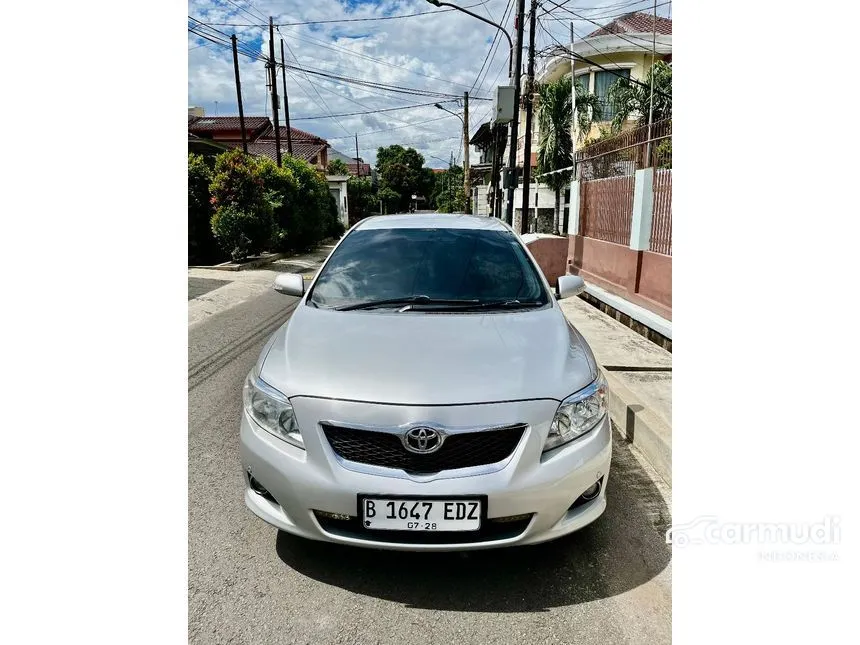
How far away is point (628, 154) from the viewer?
8508 mm

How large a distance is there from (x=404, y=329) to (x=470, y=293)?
0.61 m

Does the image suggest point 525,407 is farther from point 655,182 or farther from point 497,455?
point 655,182

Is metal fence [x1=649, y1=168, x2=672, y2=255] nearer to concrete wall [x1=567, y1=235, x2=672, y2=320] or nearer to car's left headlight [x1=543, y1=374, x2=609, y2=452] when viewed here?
concrete wall [x1=567, y1=235, x2=672, y2=320]

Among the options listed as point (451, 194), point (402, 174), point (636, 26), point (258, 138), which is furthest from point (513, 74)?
point (402, 174)

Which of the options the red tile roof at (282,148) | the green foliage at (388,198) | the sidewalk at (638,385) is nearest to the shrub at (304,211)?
the sidewalk at (638,385)

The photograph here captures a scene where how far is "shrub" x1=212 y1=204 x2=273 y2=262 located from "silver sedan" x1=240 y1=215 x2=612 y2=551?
1216 centimetres

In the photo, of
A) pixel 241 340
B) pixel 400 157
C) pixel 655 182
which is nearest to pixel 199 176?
pixel 241 340

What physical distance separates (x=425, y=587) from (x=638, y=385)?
3.00 m

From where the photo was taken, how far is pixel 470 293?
326 centimetres

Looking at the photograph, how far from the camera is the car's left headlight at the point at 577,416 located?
7.56 feet

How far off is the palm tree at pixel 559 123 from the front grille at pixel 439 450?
22423 mm

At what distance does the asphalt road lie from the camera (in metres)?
2.16

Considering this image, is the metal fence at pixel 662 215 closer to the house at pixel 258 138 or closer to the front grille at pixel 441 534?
the front grille at pixel 441 534

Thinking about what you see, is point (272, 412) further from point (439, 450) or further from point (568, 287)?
point (568, 287)
